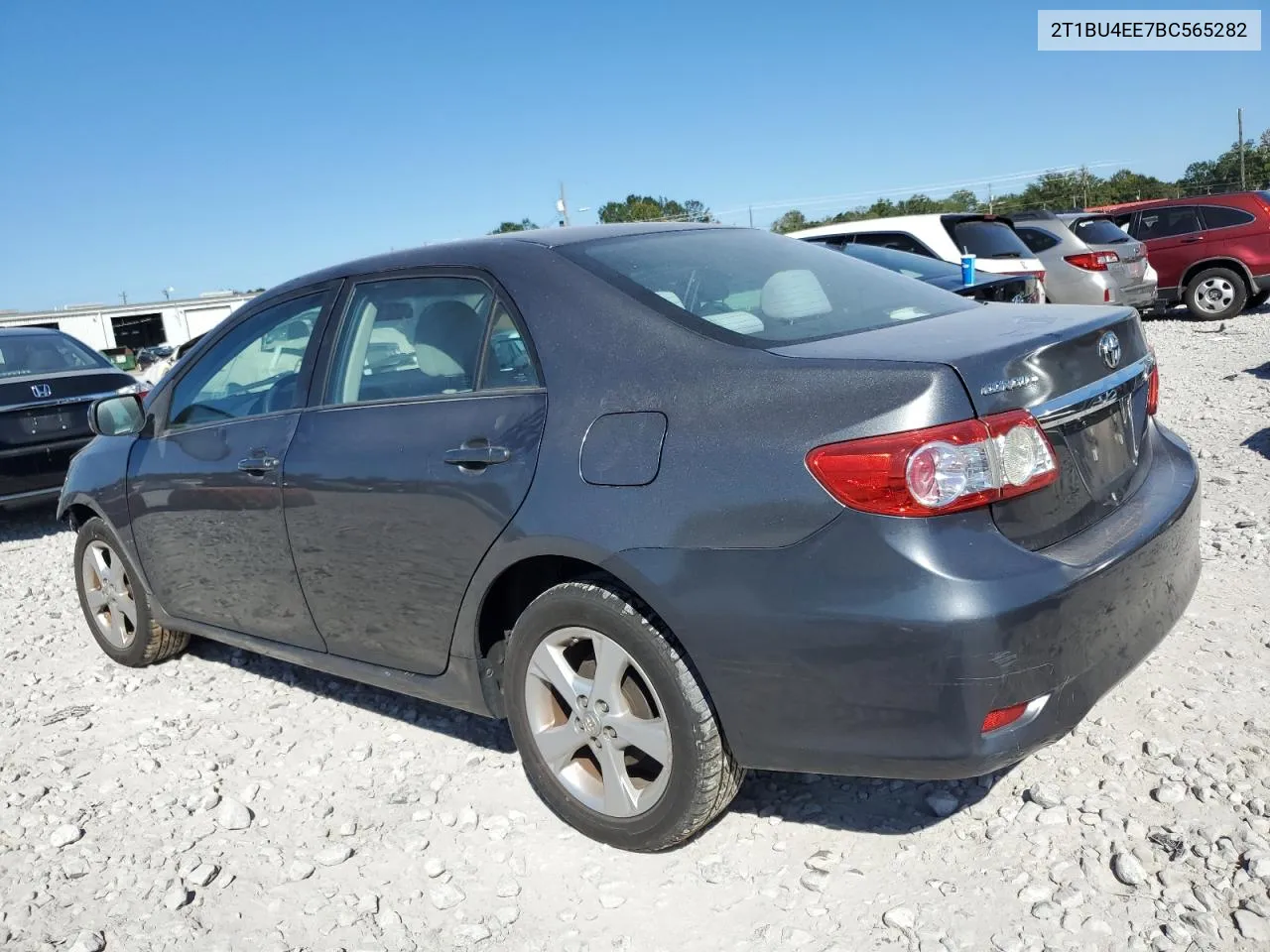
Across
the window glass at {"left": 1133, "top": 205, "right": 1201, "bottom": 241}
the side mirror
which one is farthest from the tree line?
the side mirror

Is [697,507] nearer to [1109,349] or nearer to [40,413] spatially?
[1109,349]

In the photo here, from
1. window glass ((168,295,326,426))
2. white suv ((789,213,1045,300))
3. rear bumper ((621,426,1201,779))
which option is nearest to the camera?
rear bumper ((621,426,1201,779))

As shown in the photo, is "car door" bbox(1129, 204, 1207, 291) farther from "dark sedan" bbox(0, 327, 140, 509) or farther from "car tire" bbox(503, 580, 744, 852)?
"car tire" bbox(503, 580, 744, 852)

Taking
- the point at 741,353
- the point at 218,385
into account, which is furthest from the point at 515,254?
the point at 218,385

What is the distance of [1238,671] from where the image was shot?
3.42 metres

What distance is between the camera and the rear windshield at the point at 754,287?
276 cm

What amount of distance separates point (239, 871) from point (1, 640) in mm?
3057

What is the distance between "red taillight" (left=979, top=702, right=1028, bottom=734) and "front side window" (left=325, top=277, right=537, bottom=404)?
1.41 metres

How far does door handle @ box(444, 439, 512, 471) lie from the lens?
9.23 ft

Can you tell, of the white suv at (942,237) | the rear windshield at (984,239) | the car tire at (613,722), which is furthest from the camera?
the rear windshield at (984,239)

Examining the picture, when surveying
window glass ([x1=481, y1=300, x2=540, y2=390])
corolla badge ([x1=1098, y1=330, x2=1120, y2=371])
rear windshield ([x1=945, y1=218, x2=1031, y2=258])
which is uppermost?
rear windshield ([x1=945, y1=218, x2=1031, y2=258])

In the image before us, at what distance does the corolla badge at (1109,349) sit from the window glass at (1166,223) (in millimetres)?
12725

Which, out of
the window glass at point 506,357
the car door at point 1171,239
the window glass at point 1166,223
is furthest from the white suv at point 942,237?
the window glass at point 506,357

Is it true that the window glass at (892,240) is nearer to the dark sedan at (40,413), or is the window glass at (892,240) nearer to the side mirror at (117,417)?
the dark sedan at (40,413)
